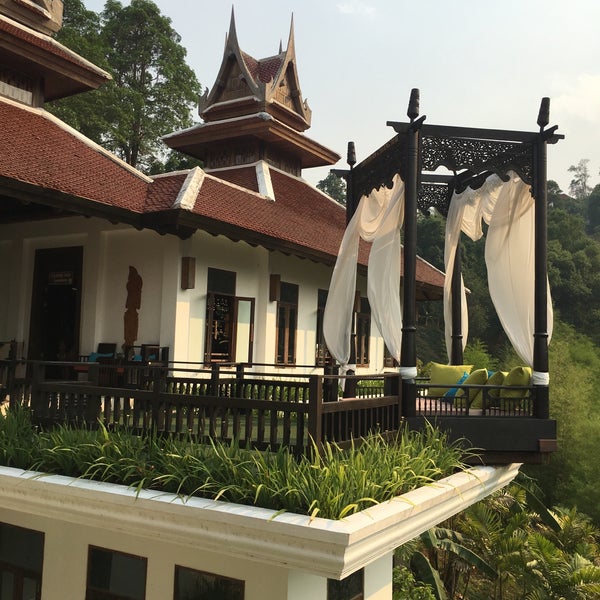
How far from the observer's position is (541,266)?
693cm

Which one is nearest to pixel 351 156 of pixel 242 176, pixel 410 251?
pixel 410 251

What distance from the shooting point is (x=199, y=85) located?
29.2 metres

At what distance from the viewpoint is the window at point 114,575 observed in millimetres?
5578

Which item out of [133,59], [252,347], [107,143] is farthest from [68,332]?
[133,59]

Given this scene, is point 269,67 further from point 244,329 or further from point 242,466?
point 242,466

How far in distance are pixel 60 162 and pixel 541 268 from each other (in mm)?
7142

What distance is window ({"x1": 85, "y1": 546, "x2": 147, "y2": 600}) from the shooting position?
220 inches

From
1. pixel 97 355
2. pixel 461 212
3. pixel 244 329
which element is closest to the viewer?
pixel 461 212

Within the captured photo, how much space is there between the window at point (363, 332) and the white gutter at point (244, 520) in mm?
10274

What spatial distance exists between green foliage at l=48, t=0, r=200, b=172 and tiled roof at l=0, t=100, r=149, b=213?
1505 cm

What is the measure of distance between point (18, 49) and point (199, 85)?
19429 millimetres

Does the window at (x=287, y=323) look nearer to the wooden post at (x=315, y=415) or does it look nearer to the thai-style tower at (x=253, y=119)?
the thai-style tower at (x=253, y=119)

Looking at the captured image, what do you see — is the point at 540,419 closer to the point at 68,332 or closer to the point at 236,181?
the point at 68,332

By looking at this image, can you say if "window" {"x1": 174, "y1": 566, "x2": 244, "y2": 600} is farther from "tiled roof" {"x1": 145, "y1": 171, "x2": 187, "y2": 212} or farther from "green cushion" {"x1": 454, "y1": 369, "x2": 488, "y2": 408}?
"tiled roof" {"x1": 145, "y1": 171, "x2": 187, "y2": 212}
